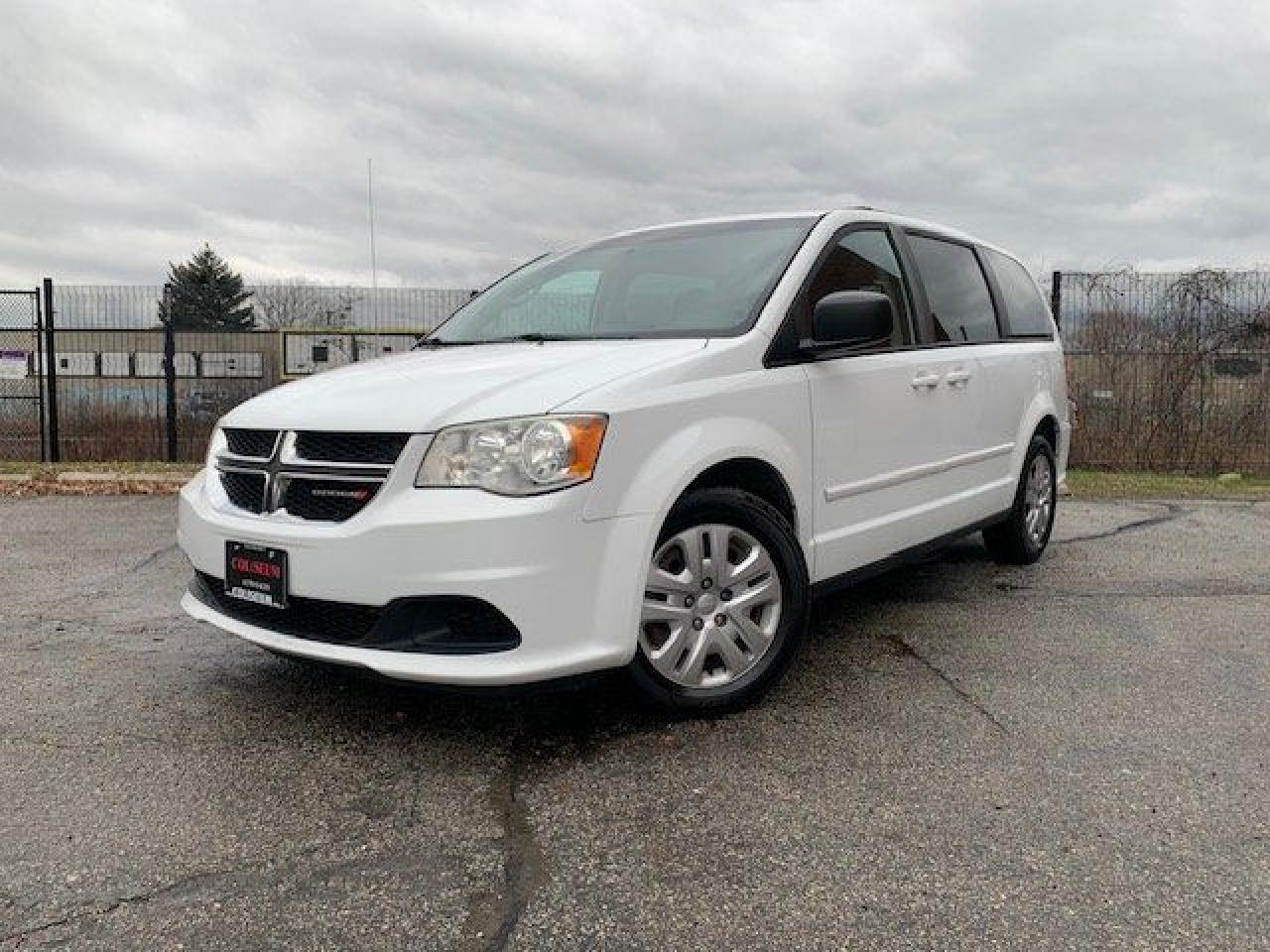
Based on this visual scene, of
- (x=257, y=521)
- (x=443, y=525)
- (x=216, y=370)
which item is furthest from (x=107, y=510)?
(x=443, y=525)

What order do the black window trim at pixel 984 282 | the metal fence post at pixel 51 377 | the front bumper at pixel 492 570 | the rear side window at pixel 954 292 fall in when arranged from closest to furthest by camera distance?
the front bumper at pixel 492 570
the black window trim at pixel 984 282
the rear side window at pixel 954 292
the metal fence post at pixel 51 377

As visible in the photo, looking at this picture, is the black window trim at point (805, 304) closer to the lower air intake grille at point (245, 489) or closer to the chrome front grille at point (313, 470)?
the chrome front grille at point (313, 470)

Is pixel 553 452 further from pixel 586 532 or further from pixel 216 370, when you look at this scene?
pixel 216 370

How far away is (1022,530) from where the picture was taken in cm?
567

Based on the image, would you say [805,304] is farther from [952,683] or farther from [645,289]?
[952,683]

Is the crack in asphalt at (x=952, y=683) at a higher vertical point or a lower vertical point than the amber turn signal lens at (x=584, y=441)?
lower

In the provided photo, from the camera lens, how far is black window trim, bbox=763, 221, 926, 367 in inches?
139

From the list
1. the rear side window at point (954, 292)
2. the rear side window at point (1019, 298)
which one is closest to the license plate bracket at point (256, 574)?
the rear side window at point (954, 292)

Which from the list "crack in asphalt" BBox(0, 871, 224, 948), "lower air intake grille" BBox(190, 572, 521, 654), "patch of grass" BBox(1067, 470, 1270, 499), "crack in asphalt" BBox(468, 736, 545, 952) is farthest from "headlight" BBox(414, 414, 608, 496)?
"patch of grass" BBox(1067, 470, 1270, 499)

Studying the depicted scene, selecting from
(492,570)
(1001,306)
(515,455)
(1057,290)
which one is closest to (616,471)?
(515,455)

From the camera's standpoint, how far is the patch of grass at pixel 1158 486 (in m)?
9.51

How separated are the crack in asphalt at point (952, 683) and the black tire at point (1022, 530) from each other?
1601 mm

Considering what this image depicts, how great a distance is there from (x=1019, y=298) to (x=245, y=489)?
437 cm

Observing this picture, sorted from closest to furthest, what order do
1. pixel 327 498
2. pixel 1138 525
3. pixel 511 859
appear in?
pixel 511 859 → pixel 327 498 → pixel 1138 525
